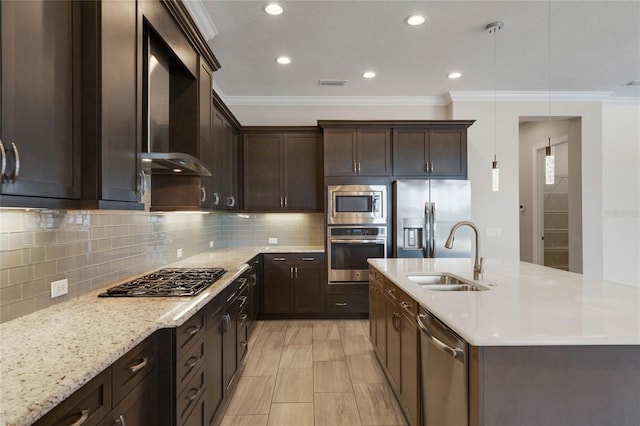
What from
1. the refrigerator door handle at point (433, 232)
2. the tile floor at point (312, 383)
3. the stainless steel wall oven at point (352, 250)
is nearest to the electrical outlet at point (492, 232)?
the refrigerator door handle at point (433, 232)

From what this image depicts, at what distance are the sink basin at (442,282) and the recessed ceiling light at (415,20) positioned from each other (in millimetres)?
2102

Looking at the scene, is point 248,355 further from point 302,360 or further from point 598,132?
point 598,132

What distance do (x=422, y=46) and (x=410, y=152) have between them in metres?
1.29

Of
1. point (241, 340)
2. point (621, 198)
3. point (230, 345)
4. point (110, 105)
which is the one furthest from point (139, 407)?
point (621, 198)

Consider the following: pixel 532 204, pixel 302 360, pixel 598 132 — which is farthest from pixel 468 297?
pixel 532 204

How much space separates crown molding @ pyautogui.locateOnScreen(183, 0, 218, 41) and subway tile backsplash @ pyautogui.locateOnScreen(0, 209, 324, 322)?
1.59 meters

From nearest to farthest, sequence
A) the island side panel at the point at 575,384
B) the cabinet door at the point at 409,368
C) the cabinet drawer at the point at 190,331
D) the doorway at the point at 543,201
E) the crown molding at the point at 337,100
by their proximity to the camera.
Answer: the island side panel at the point at 575,384, the cabinet drawer at the point at 190,331, the cabinet door at the point at 409,368, the crown molding at the point at 337,100, the doorway at the point at 543,201

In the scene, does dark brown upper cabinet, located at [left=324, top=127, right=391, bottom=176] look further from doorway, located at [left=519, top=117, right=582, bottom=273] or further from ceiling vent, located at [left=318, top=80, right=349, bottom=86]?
doorway, located at [left=519, top=117, right=582, bottom=273]

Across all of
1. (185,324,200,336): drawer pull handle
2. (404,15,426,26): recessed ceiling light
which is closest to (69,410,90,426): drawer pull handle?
(185,324,200,336): drawer pull handle

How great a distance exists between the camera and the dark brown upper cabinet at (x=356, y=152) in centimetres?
419

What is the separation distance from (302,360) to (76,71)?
2.76m

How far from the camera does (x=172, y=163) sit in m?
2.07

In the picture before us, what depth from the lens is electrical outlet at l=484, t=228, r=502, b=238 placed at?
4.53 meters

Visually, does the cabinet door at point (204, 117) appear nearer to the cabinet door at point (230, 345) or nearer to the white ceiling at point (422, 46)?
the white ceiling at point (422, 46)
